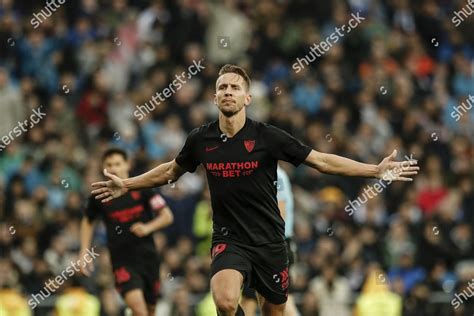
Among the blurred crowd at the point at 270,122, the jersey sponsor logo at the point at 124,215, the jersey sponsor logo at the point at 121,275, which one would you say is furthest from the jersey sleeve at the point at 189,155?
the blurred crowd at the point at 270,122

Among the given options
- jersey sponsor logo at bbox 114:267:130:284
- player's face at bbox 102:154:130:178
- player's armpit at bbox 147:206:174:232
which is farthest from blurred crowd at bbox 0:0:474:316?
player's face at bbox 102:154:130:178

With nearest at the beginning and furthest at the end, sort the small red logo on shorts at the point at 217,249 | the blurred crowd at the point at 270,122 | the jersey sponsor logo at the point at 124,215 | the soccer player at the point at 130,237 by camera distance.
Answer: the small red logo on shorts at the point at 217,249, the soccer player at the point at 130,237, the jersey sponsor logo at the point at 124,215, the blurred crowd at the point at 270,122

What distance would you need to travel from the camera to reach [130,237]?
44.2 ft

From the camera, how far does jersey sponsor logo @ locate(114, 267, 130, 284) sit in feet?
44.0

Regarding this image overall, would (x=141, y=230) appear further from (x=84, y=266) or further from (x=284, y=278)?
(x=284, y=278)

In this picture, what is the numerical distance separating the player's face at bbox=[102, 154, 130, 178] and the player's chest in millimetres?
2962

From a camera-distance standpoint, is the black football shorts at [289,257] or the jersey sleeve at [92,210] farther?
the jersey sleeve at [92,210]

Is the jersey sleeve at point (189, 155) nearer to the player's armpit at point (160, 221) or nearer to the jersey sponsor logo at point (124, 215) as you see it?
the player's armpit at point (160, 221)

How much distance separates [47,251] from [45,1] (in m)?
6.09

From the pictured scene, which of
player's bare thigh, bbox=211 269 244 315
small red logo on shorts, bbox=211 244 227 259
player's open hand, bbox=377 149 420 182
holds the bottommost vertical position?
player's bare thigh, bbox=211 269 244 315

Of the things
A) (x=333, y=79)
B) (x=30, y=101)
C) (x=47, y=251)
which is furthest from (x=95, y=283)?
(x=333, y=79)

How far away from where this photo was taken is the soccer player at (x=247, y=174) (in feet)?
34.5

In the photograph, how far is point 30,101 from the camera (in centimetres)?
2141

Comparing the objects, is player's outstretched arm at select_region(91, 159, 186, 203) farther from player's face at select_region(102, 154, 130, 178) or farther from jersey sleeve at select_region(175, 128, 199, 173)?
player's face at select_region(102, 154, 130, 178)
